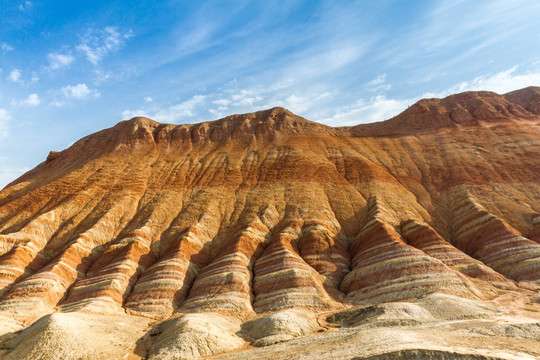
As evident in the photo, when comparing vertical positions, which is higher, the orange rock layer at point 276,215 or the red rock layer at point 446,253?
the orange rock layer at point 276,215

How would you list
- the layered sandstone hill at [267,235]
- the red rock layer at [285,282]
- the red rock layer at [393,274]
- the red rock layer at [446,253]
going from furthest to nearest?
the red rock layer at [446,253]
the red rock layer at [285,282]
the red rock layer at [393,274]
the layered sandstone hill at [267,235]

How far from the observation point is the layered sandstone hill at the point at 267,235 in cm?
3610

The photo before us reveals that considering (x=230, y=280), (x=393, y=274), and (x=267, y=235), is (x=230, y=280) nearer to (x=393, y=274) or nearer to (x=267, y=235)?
(x=267, y=235)

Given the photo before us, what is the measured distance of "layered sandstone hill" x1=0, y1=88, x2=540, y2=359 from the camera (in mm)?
36097

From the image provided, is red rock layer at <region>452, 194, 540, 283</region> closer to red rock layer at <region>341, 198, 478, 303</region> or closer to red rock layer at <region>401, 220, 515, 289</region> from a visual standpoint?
red rock layer at <region>401, 220, 515, 289</region>

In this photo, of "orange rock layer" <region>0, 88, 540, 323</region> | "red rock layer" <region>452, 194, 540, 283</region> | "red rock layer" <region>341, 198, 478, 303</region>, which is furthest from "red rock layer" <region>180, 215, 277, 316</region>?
"red rock layer" <region>452, 194, 540, 283</region>

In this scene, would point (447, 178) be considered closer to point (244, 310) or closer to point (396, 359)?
point (244, 310)

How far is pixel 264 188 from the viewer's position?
242 feet

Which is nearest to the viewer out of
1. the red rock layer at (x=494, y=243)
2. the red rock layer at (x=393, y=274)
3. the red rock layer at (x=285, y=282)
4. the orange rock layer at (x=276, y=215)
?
the red rock layer at (x=393, y=274)

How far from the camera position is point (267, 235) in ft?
197

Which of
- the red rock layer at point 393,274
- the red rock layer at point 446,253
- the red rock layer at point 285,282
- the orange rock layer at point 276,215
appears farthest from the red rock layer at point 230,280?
the red rock layer at point 446,253

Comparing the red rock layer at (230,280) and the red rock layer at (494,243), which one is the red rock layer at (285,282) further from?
the red rock layer at (494,243)

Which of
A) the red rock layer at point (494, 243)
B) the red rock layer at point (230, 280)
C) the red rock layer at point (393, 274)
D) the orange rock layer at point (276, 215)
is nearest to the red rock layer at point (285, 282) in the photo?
the orange rock layer at point (276, 215)

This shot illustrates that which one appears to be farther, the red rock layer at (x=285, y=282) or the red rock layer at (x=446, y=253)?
the red rock layer at (x=446, y=253)
